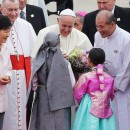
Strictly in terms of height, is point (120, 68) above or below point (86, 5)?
above

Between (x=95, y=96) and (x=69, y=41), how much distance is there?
3.22 feet

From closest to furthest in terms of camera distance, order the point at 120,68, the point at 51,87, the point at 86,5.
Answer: the point at 51,87
the point at 120,68
the point at 86,5

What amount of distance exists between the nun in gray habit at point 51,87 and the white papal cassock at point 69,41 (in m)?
0.60

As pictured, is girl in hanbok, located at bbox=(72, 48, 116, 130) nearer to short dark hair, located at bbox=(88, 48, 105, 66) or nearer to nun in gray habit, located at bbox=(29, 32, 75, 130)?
short dark hair, located at bbox=(88, 48, 105, 66)

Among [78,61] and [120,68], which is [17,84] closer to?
[78,61]

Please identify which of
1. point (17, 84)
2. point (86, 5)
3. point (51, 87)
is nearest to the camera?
point (51, 87)

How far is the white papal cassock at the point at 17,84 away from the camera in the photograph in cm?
696

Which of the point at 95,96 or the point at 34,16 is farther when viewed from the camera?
the point at 34,16

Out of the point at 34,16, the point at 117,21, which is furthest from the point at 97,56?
the point at 34,16

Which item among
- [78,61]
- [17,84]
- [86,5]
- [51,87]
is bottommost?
[86,5]

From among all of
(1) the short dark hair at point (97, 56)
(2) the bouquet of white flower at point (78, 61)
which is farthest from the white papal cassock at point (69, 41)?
(1) the short dark hair at point (97, 56)

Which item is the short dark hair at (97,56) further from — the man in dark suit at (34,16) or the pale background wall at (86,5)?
the pale background wall at (86,5)

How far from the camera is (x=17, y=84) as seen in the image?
23.0 feet

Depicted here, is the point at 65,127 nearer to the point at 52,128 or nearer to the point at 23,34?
the point at 52,128
